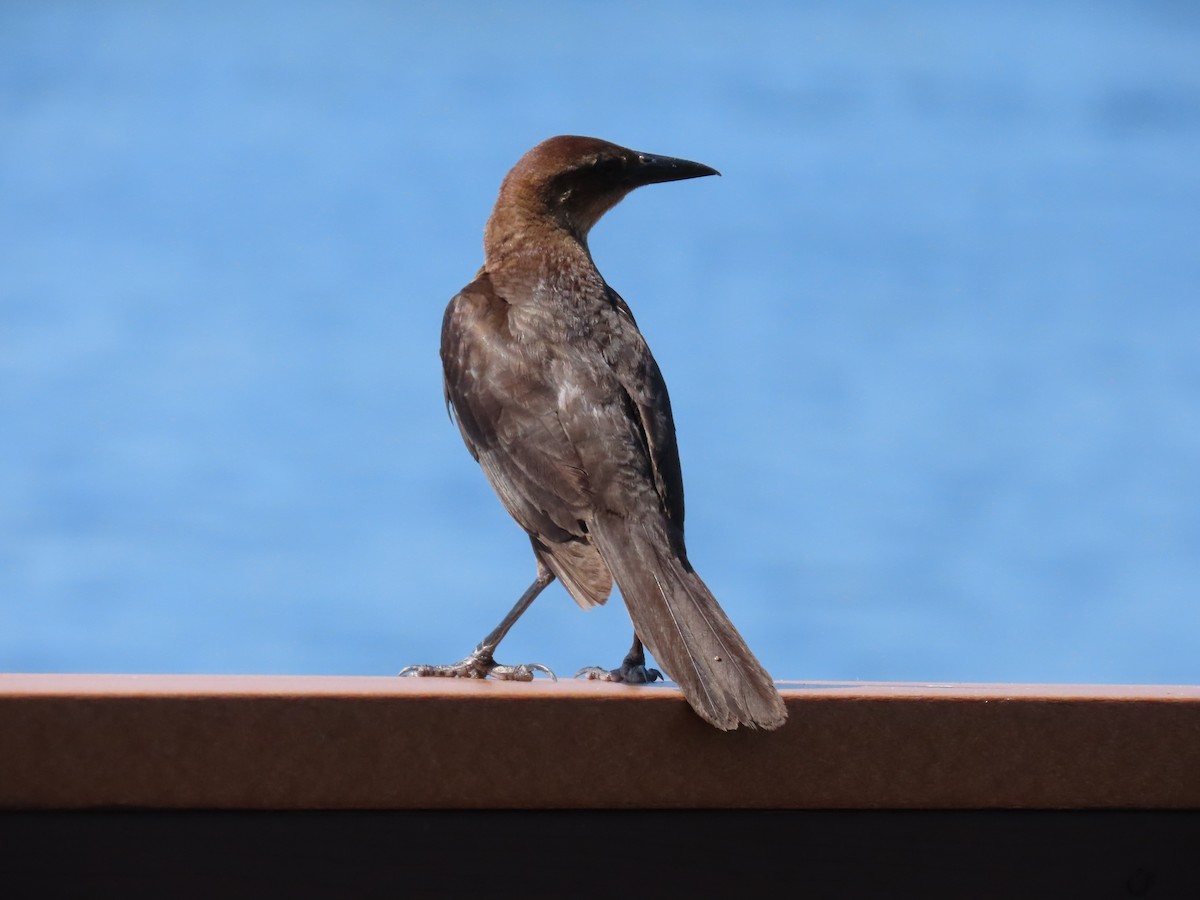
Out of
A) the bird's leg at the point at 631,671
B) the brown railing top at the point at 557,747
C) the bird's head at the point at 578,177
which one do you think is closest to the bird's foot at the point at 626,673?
the bird's leg at the point at 631,671

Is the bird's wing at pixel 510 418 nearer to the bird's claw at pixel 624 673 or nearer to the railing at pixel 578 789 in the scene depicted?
the bird's claw at pixel 624 673

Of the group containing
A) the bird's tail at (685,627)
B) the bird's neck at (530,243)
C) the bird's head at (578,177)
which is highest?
the bird's head at (578,177)

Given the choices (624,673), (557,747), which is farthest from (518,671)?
(557,747)

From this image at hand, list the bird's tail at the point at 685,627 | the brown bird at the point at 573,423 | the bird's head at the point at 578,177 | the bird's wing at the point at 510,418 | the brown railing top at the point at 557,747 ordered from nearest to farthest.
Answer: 1. the brown railing top at the point at 557,747
2. the bird's tail at the point at 685,627
3. the brown bird at the point at 573,423
4. the bird's wing at the point at 510,418
5. the bird's head at the point at 578,177

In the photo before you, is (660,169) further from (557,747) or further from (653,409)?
(557,747)

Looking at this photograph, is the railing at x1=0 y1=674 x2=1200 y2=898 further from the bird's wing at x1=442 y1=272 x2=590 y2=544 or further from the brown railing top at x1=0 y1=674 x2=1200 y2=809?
the bird's wing at x1=442 y1=272 x2=590 y2=544

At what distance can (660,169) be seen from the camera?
13.6 feet

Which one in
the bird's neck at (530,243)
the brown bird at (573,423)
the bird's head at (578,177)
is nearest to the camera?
the brown bird at (573,423)

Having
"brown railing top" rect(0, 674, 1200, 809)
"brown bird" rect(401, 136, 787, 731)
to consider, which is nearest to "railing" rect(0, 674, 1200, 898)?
"brown railing top" rect(0, 674, 1200, 809)

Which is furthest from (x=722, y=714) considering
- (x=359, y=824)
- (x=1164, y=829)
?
(x=1164, y=829)

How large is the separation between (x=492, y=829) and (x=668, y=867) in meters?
0.26

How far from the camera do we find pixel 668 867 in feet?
6.39

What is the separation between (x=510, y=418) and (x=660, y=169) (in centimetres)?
123

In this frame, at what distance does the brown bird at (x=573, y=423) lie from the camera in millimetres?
2646
